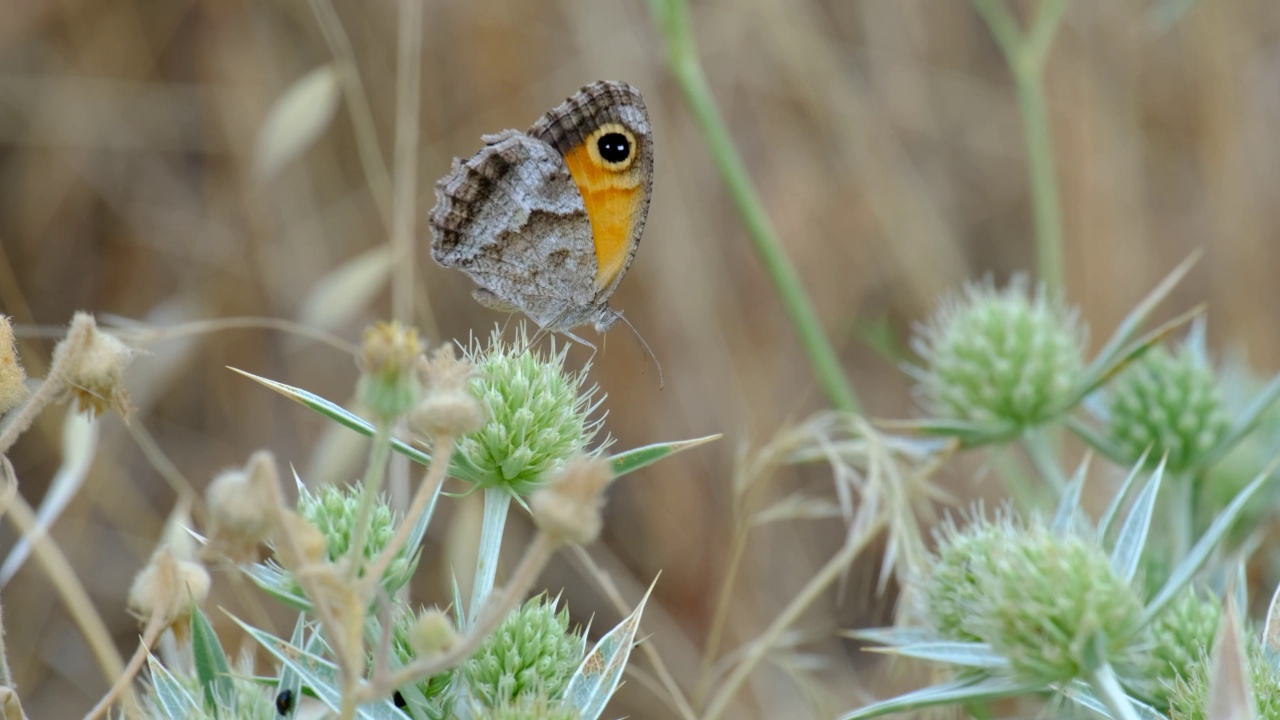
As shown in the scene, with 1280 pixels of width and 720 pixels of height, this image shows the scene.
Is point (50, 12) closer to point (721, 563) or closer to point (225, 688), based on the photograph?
point (721, 563)

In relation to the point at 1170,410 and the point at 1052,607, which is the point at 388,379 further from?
the point at 1170,410

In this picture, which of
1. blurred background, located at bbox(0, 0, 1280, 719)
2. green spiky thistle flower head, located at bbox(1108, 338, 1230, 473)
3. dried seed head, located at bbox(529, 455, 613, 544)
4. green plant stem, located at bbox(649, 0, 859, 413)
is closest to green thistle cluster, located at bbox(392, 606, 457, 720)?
dried seed head, located at bbox(529, 455, 613, 544)

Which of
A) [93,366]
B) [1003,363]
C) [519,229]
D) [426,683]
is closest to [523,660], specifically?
[426,683]

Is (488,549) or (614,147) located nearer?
(488,549)

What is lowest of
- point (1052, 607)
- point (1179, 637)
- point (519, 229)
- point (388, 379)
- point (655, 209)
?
point (1179, 637)

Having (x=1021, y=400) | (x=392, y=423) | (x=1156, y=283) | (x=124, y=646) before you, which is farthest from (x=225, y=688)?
(x=1156, y=283)

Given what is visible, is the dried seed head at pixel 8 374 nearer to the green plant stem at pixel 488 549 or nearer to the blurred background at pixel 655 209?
the green plant stem at pixel 488 549

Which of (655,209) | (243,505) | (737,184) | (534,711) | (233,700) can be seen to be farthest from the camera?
(655,209)

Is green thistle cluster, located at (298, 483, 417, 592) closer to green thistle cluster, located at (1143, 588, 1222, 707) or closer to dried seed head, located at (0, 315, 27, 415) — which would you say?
dried seed head, located at (0, 315, 27, 415)
